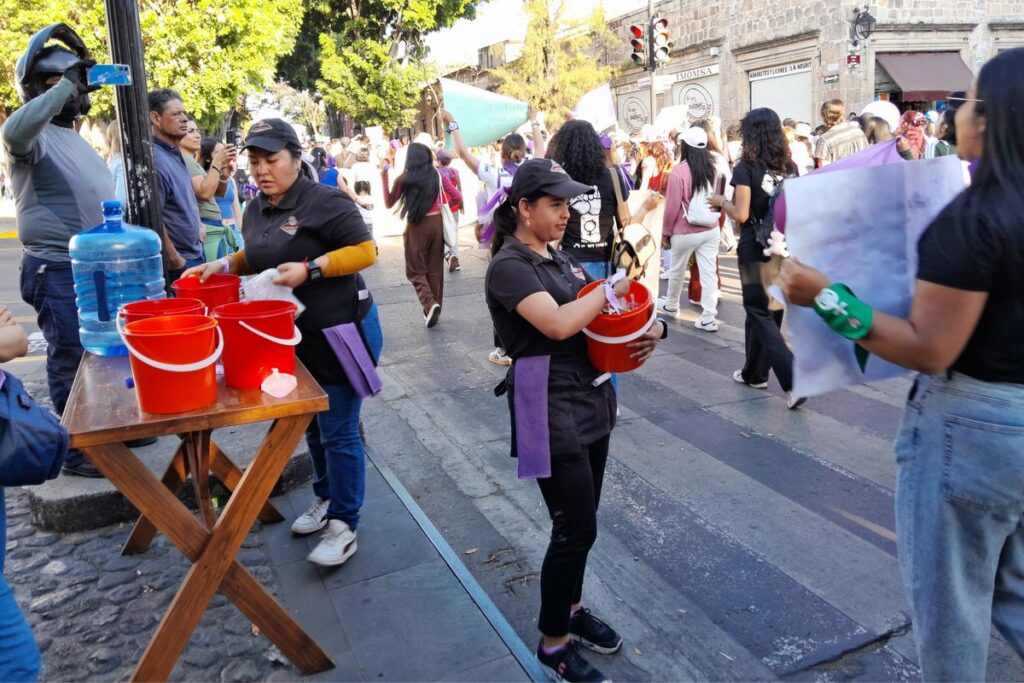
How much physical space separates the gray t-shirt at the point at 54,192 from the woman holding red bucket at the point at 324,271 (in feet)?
3.12

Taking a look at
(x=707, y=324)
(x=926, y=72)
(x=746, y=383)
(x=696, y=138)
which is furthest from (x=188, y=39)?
(x=926, y=72)

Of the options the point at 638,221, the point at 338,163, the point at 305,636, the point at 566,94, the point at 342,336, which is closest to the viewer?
the point at 305,636

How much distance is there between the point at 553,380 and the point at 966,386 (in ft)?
3.99

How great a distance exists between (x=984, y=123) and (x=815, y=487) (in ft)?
9.49

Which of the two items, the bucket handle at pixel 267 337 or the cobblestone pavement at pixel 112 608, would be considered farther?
the cobblestone pavement at pixel 112 608

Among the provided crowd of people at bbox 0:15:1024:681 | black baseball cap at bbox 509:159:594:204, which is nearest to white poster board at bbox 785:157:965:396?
crowd of people at bbox 0:15:1024:681

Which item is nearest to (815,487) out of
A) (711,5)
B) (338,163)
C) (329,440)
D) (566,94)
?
(329,440)

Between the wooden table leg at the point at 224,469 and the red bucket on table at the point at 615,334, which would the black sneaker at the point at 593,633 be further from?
the wooden table leg at the point at 224,469

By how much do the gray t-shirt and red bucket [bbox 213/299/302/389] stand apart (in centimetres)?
176

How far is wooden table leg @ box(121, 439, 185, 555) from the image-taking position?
3.66m

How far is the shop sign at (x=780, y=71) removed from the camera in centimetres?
2214

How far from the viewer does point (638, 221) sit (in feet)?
18.1

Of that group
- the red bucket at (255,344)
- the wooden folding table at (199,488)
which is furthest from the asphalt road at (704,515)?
the red bucket at (255,344)

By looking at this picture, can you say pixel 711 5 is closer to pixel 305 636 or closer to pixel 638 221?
pixel 638 221
